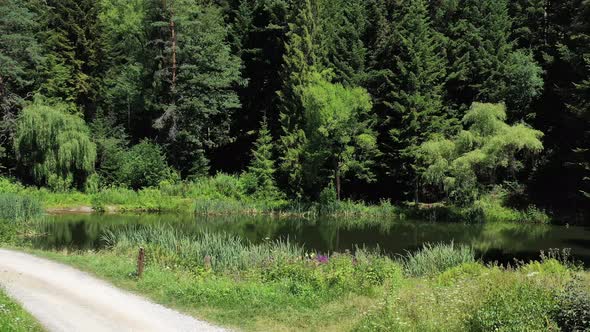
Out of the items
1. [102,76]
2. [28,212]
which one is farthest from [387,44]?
[28,212]

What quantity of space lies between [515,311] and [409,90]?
3648cm

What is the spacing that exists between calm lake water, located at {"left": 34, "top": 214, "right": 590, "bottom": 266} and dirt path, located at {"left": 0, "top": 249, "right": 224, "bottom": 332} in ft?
30.1

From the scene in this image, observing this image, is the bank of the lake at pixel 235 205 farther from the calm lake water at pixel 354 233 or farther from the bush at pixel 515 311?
the bush at pixel 515 311

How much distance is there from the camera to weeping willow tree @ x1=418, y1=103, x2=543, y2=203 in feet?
124

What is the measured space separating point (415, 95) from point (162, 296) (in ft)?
111

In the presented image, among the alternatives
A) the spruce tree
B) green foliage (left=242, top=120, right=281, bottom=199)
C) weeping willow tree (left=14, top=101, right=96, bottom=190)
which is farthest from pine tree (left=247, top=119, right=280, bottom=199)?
weeping willow tree (left=14, top=101, right=96, bottom=190)

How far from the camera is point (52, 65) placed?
48.1 metres

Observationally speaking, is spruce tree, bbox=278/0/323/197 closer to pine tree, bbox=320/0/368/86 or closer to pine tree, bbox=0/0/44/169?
pine tree, bbox=320/0/368/86

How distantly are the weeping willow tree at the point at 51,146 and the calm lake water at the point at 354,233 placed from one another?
241 inches

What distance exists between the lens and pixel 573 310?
8.63 metres

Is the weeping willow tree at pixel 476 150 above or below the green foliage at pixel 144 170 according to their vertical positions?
above

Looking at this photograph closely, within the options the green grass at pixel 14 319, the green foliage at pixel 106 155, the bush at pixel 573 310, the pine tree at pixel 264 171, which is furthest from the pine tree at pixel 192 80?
the bush at pixel 573 310

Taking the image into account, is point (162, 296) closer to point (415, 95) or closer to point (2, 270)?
point (2, 270)

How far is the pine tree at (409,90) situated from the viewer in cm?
4353
